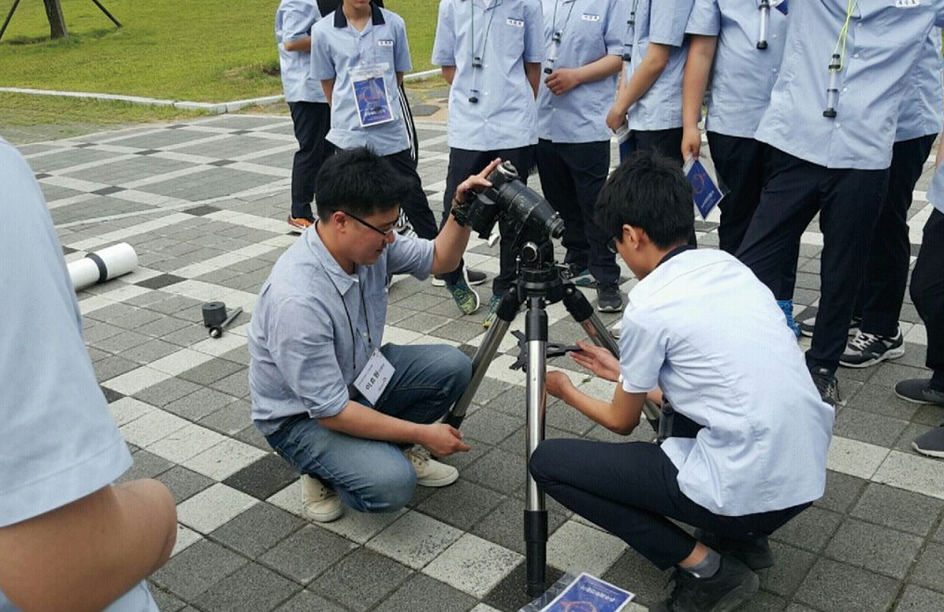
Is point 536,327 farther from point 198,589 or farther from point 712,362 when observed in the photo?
point 198,589

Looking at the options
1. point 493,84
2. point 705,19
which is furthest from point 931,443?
point 493,84

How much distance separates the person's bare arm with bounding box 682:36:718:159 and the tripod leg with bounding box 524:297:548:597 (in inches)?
65.8

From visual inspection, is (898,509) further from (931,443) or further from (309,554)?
(309,554)

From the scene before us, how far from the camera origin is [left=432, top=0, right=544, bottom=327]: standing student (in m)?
4.39

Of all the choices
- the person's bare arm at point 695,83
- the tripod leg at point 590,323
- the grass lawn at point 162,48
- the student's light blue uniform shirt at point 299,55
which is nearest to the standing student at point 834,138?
the person's bare arm at point 695,83

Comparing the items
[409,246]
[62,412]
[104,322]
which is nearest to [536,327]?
[409,246]

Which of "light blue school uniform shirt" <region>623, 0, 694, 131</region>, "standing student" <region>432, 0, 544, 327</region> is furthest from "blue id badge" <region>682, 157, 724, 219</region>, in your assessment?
"standing student" <region>432, 0, 544, 327</region>

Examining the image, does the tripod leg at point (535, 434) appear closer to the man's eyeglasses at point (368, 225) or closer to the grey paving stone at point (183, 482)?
the man's eyeglasses at point (368, 225)

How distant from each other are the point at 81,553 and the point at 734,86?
359 cm

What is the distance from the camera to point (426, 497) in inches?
119

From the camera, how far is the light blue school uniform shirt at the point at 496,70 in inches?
173

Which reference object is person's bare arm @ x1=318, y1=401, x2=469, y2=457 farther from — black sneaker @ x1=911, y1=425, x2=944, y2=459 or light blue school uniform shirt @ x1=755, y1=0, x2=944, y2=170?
light blue school uniform shirt @ x1=755, y1=0, x2=944, y2=170

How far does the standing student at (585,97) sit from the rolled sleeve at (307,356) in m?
2.24

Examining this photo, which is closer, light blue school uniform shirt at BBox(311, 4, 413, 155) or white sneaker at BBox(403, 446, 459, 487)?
white sneaker at BBox(403, 446, 459, 487)
